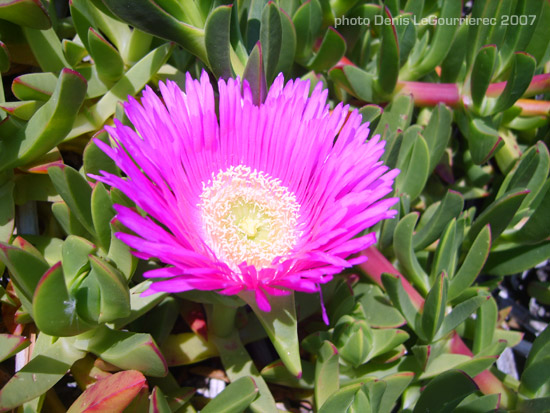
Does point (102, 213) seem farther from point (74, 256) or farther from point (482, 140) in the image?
point (482, 140)

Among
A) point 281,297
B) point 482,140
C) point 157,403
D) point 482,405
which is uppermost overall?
point 482,140

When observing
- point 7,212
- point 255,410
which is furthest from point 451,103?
point 7,212

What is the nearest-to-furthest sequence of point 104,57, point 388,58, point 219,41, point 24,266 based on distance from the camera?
point 24,266, point 219,41, point 104,57, point 388,58

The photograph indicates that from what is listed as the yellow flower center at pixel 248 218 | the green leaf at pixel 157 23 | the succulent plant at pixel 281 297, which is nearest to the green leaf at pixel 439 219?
the succulent plant at pixel 281 297

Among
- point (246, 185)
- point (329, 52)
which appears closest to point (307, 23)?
point (329, 52)

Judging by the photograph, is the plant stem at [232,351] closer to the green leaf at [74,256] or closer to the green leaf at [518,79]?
the green leaf at [74,256]

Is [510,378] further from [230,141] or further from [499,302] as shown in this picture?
[230,141]
